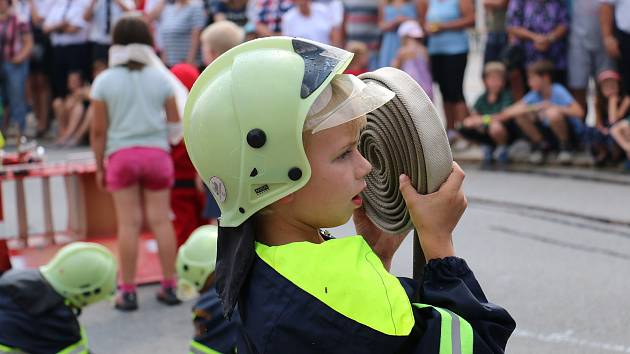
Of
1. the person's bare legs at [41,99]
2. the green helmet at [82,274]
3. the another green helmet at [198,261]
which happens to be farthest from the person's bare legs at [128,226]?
the person's bare legs at [41,99]

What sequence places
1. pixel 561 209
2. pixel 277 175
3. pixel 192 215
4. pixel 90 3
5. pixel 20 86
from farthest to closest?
pixel 20 86 → pixel 90 3 → pixel 561 209 → pixel 192 215 → pixel 277 175

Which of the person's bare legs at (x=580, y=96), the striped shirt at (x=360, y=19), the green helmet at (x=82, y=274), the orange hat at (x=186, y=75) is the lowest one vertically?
the person's bare legs at (x=580, y=96)

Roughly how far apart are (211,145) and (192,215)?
195 inches

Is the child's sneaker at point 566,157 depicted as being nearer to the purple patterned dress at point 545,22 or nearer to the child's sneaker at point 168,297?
the purple patterned dress at point 545,22

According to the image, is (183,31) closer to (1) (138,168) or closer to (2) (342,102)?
(1) (138,168)

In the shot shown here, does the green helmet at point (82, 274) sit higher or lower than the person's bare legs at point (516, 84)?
higher

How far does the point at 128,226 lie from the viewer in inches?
250

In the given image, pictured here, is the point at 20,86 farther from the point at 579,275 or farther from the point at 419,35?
the point at 579,275

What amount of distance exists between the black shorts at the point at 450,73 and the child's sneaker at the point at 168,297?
18.7 feet

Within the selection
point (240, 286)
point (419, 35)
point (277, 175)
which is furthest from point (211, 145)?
point (419, 35)

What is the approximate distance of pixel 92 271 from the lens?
15.1ft

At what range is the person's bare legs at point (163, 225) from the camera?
6379 millimetres

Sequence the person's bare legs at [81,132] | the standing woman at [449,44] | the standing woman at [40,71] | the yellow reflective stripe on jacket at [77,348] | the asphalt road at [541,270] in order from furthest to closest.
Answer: the standing woman at [40,71], the person's bare legs at [81,132], the standing woman at [449,44], the asphalt road at [541,270], the yellow reflective stripe on jacket at [77,348]

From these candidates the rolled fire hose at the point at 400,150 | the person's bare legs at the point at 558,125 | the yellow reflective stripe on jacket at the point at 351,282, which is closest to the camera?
the yellow reflective stripe on jacket at the point at 351,282
